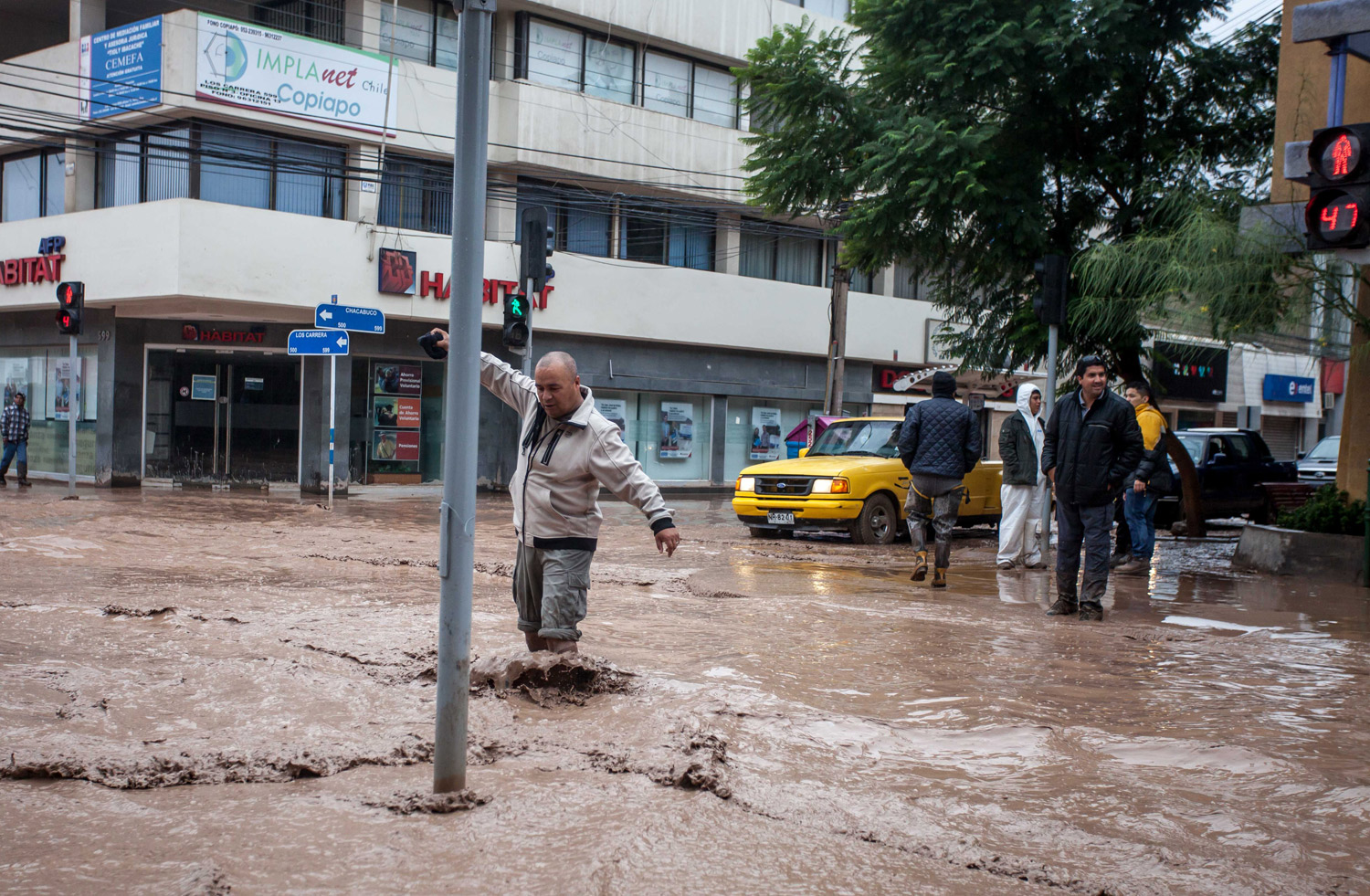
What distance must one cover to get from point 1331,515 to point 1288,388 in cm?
3404

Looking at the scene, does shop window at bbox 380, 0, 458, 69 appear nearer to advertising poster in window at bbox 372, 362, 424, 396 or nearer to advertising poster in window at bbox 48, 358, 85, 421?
advertising poster in window at bbox 372, 362, 424, 396

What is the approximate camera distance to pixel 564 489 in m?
5.41

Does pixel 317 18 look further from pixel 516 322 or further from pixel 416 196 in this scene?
pixel 516 322

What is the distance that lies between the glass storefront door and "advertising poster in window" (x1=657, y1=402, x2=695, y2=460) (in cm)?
801

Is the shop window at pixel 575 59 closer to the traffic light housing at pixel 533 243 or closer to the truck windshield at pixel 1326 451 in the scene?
the traffic light housing at pixel 533 243

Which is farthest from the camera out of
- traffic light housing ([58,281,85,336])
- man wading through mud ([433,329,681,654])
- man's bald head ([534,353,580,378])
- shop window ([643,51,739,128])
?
shop window ([643,51,739,128])

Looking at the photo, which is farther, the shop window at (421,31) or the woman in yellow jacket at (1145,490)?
the shop window at (421,31)

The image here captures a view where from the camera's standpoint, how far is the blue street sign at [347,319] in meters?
17.0

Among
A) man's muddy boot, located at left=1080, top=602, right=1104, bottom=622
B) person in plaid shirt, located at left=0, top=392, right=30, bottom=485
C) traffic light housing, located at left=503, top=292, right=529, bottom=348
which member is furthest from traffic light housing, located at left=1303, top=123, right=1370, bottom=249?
person in plaid shirt, located at left=0, top=392, right=30, bottom=485

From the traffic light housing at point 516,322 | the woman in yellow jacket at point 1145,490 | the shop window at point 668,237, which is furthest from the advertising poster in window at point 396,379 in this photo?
the woman in yellow jacket at point 1145,490

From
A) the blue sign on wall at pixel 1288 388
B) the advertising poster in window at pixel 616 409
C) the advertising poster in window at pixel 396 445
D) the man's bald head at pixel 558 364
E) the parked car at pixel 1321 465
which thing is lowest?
the advertising poster in window at pixel 396 445

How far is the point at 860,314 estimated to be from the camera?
95.9ft

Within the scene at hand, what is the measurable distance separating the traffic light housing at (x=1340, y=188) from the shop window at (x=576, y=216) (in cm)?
1786

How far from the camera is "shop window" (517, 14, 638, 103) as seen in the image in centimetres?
2305
